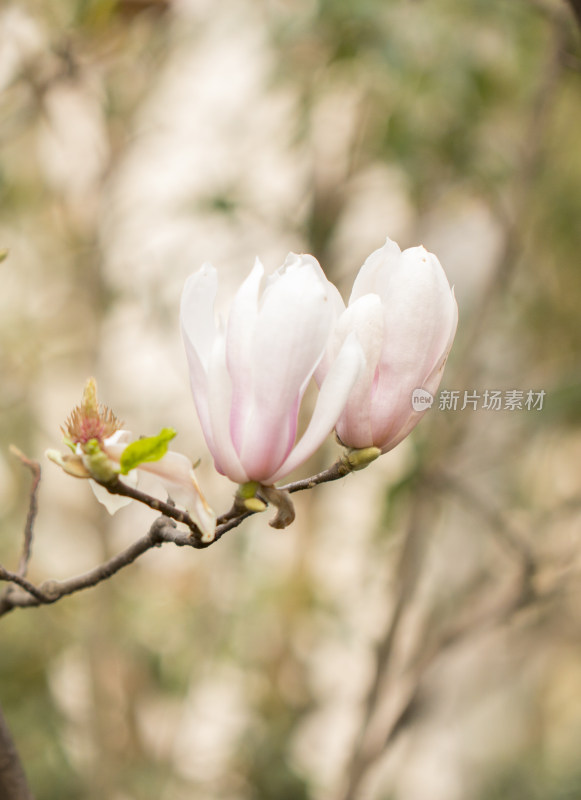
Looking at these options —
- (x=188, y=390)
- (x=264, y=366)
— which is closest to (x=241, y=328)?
(x=264, y=366)

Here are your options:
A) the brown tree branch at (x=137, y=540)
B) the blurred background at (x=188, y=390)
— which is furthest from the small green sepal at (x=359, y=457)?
the blurred background at (x=188, y=390)

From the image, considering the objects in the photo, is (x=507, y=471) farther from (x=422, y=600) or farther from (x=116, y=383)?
(x=116, y=383)

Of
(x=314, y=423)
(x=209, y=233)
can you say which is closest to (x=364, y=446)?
(x=314, y=423)

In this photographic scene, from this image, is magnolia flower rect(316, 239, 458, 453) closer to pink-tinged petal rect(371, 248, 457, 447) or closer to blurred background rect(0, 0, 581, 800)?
pink-tinged petal rect(371, 248, 457, 447)

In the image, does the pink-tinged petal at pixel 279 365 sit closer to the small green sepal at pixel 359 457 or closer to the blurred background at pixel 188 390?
the small green sepal at pixel 359 457

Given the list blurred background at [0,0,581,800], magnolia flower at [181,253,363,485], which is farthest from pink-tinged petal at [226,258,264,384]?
blurred background at [0,0,581,800]

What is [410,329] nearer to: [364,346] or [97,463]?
[364,346]
